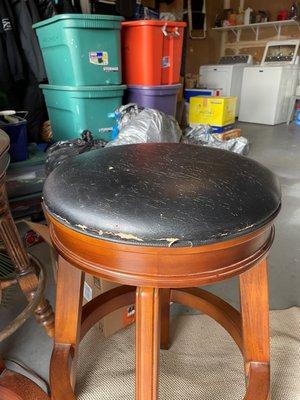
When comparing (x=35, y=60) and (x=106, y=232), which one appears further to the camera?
(x=35, y=60)

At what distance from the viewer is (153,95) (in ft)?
5.95

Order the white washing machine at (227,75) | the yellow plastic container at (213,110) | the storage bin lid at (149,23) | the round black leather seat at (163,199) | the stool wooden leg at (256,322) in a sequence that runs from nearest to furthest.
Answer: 1. the round black leather seat at (163,199)
2. the stool wooden leg at (256,322)
3. the storage bin lid at (149,23)
4. the yellow plastic container at (213,110)
5. the white washing machine at (227,75)

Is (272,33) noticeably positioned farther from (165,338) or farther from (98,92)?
(165,338)

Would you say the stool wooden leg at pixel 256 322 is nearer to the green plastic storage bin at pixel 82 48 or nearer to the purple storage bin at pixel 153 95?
the green plastic storage bin at pixel 82 48

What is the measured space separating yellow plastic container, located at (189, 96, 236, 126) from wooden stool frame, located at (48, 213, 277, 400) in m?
2.69

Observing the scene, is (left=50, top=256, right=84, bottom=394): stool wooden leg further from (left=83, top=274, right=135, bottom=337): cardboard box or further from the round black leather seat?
(left=83, top=274, right=135, bottom=337): cardboard box

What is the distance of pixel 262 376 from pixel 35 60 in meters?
1.96

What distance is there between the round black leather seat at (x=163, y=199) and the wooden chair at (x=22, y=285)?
27 cm

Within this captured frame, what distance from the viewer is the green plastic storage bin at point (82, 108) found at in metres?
1.59

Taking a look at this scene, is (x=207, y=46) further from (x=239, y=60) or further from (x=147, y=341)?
(x=147, y=341)

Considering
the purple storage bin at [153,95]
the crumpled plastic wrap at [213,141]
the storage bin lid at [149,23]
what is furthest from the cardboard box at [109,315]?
the crumpled plastic wrap at [213,141]

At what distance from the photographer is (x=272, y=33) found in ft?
15.6

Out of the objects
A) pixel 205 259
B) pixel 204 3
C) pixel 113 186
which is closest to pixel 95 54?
pixel 113 186

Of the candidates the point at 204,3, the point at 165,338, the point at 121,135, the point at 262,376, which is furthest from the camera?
the point at 204,3
